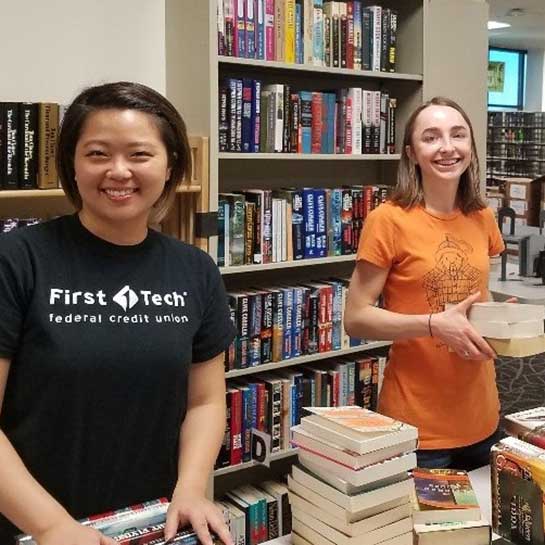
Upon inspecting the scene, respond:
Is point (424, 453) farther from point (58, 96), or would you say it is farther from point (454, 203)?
point (58, 96)

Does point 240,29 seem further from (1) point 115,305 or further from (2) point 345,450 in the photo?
A: (2) point 345,450

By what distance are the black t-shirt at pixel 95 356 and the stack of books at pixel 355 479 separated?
25 cm

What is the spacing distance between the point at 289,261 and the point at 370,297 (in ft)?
3.59

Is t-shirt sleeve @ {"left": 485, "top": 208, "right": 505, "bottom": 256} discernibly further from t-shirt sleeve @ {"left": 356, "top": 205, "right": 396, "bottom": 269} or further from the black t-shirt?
the black t-shirt

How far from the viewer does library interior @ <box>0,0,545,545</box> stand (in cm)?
125

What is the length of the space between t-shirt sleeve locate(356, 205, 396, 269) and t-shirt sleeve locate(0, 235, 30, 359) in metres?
0.84

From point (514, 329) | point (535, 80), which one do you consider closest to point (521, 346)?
point (514, 329)

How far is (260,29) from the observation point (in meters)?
2.75

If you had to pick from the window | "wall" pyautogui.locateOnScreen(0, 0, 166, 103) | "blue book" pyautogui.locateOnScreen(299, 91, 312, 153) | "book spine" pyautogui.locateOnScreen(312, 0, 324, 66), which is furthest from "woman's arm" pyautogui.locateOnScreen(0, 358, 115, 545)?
the window

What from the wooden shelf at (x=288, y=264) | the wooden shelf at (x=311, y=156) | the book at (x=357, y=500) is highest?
the wooden shelf at (x=311, y=156)

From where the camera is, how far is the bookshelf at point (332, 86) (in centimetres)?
267

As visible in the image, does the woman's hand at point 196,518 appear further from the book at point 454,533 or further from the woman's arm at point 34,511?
the book at point 454,533

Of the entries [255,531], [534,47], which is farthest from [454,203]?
[534,47]

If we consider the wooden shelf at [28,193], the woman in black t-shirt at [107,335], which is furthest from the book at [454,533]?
the wooden shelf at [28,193]
